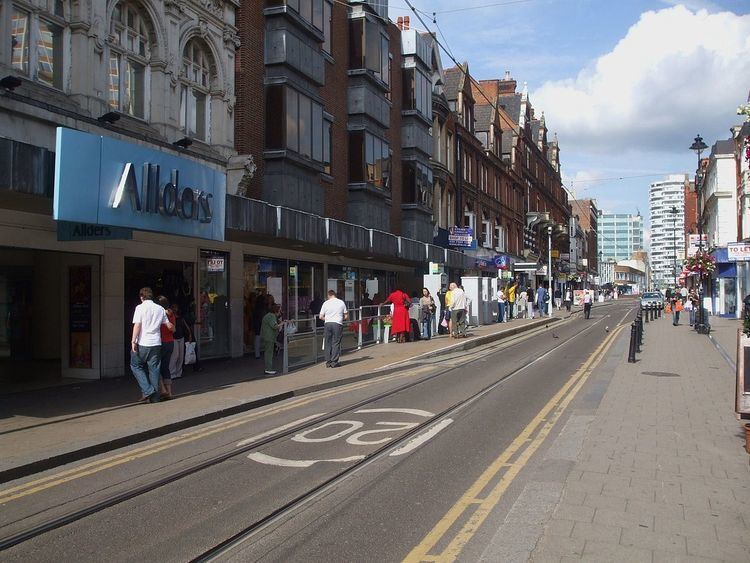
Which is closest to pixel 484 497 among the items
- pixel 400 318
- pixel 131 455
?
pixel 131 455

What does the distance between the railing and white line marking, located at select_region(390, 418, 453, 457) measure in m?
6.81

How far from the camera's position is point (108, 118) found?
46.1 feet

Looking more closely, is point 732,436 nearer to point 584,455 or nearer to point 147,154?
point 584,455

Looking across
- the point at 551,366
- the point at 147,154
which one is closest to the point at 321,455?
the point at 147,154

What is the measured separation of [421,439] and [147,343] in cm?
512

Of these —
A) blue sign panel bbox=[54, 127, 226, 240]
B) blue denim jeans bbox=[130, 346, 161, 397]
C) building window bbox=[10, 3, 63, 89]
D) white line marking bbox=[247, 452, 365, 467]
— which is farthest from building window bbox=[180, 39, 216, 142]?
white line marking bbox=[247, 452, 365, 467]

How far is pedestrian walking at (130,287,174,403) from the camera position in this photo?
11.4 m

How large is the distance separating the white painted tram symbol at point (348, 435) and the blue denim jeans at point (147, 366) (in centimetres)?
290

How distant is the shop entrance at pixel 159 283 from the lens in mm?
16438

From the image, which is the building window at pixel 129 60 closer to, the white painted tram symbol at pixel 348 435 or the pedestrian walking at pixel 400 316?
the white painted tram symbol at pixel 348 435

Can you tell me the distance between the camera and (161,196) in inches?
494

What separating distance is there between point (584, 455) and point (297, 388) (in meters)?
6.77

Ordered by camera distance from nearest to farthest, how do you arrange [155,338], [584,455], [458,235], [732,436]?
[584,455] → [732,436] → [155,338] → [458,235]

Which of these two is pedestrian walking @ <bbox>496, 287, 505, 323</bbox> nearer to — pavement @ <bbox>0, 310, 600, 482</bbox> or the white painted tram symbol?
pavement @ <bbox>0, 310, 600, 482</bbox>
